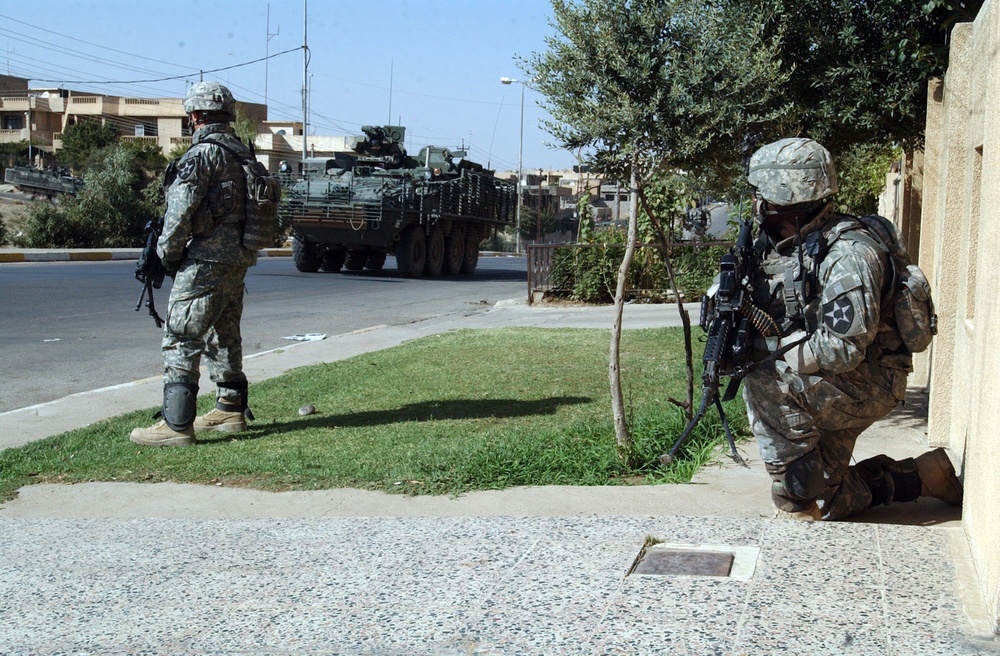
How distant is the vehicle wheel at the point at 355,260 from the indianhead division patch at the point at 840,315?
851 inches

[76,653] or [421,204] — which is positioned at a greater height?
[421,204]

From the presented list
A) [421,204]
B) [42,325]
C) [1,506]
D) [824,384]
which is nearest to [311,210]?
[421,204]

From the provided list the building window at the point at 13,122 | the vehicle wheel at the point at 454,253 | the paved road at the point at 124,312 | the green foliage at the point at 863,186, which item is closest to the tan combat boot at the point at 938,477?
the paved road at the point at 124,312

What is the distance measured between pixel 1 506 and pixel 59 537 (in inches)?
Result: 31.9

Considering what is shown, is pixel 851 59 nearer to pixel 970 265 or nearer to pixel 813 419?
pixel 970 265

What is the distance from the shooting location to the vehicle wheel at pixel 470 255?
85.6 ft

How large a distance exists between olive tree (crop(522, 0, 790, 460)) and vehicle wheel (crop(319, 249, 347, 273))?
18.5 m

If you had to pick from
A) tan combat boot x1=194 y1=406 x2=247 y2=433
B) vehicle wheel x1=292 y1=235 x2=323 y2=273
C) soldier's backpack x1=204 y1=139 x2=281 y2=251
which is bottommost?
tan combat boot x1=194 y1=406 x2=247 y2=433

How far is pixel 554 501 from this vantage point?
15.2 ft

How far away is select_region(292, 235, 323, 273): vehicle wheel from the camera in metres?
22.9

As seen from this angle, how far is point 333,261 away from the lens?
2422cm

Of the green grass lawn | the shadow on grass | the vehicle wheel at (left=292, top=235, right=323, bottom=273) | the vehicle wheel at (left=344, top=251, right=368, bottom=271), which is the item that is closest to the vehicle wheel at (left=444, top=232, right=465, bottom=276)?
the vehicle wheel at (left=344, top=251, right=368, bottom=271)

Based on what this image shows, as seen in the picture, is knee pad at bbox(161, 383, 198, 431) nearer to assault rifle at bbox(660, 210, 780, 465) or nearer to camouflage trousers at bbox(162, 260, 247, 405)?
camouflage trousers at bbox(162, 260, 247, 405)

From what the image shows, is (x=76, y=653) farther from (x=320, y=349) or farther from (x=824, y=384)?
(x=320, y=349)
